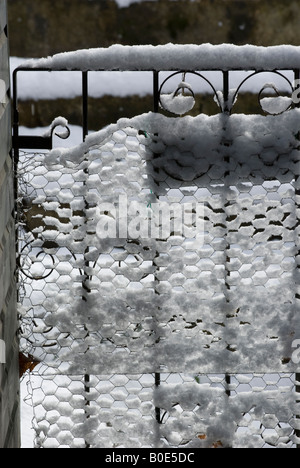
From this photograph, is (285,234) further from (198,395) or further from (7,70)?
(7,70)

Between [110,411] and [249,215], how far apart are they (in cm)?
74

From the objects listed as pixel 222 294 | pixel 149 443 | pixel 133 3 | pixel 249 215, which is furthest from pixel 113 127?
pixel 133 3

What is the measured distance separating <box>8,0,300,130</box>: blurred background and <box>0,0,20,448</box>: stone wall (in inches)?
125

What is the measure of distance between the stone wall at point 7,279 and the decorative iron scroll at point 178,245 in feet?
0.32

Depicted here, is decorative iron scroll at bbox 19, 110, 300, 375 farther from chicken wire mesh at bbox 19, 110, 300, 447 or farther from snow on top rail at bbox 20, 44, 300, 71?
snow on top rail at bbox 20, 44, 300, 71

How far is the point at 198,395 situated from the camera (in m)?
1.91

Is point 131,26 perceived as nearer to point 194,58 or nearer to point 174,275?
point 194,58

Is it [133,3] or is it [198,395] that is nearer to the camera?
[198,395]

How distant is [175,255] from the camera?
74.1 inches

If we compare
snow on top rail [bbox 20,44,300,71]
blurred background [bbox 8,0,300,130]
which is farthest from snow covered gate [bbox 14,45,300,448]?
blurred background [bbox 8,0,300,130]

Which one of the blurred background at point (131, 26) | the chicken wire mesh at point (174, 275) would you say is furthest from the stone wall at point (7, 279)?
the blurred background at point (131, 26)

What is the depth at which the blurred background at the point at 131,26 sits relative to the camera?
5.01 m

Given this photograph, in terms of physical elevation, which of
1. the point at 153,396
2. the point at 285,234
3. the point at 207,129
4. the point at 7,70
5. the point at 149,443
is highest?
the point at 7,70

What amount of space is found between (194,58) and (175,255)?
59 cm
